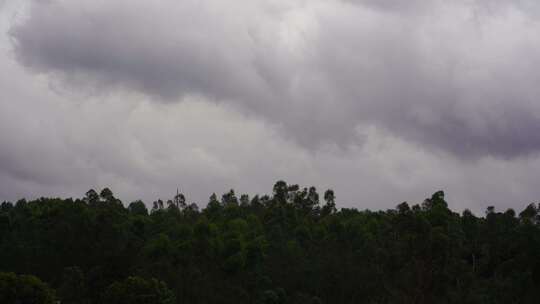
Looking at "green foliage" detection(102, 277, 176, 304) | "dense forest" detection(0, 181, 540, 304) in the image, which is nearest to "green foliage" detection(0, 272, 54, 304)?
"dense forest" detection(0, 181, 540, 304)

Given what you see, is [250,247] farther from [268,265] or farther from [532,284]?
[532,284]

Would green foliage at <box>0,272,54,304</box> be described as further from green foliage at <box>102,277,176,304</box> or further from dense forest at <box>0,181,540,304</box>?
green foliage at <box>102,277,176,304</box>

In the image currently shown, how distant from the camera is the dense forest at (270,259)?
58094 millimetres

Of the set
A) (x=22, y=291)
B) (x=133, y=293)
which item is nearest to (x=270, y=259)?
(x=133, y=293)

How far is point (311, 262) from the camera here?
93.4m

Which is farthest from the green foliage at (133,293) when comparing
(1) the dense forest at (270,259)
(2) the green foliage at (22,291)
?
(2) the green foliage at (22,291)

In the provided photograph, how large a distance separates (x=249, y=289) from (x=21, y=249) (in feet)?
81.0

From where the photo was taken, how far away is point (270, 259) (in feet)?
313

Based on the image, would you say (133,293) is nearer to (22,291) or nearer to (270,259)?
(22,291)

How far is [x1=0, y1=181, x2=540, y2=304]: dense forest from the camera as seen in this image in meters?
58.1

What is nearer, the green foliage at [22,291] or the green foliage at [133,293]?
the green foliage at [22,291]

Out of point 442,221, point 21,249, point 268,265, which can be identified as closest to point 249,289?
point 268,265

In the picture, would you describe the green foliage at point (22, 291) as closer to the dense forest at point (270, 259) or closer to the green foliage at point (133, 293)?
the dense forest at point (270, 259)

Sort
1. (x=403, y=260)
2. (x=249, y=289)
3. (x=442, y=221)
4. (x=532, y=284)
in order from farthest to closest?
(x=442, y=221) < (x=249, y=289) < (x=532, y=284) < (x=403, y=260)
